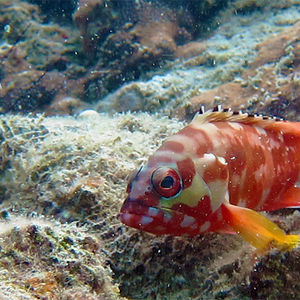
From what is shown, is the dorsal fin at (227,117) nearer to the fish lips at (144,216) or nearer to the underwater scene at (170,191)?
the underwater scene at (170,191)

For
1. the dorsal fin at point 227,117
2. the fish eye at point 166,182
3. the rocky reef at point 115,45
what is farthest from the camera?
the rocky reef at point 115,45

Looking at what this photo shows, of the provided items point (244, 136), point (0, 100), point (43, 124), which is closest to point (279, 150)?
point (244, 136)

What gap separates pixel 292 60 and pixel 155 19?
144 inches

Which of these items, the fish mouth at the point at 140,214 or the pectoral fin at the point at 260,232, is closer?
the pectoral fin at the point at 260,232

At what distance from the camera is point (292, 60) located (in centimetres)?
507

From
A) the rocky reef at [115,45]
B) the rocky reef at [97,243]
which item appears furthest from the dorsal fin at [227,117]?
the rocky reef at [115,45]

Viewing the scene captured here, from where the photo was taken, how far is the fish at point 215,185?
94.3 inches

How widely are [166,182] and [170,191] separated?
0.07m

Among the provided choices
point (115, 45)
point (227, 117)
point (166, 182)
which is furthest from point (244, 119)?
point (115, 45)

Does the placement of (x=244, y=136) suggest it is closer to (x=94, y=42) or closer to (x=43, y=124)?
(x=43, y=124)

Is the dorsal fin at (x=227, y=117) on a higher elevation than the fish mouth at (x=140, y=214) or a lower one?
higher

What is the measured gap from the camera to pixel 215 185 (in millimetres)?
2529

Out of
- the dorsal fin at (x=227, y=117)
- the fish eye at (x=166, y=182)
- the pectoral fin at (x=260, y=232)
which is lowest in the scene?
the pectoral fin at (x=260, y=232)

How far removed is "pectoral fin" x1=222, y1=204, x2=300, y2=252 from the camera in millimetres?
2270
